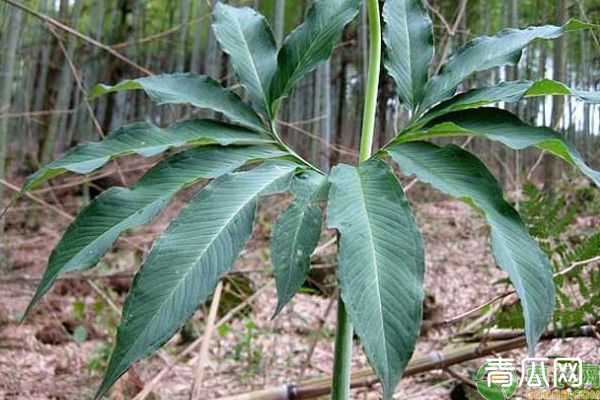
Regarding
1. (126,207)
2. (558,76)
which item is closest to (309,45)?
(126,207)

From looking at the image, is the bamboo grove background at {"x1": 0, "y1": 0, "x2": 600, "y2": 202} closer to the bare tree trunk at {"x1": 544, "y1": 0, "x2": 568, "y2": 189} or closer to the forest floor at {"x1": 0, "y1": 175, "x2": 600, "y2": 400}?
the bare tree trunk at {"x1": 544, "y1": 0, "x2": 568, "y2": 189}

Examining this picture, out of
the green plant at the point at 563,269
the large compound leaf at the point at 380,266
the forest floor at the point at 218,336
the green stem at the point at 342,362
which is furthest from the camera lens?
the forest floor at the point at 218,336

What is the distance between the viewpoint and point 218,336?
7.75 feet

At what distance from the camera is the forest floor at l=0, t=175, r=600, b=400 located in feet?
5.45

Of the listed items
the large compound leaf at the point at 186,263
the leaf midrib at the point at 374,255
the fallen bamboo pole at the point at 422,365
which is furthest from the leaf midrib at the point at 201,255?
the fallen bamboo pole at the point at 422,365

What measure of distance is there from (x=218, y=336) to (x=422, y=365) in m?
1.24

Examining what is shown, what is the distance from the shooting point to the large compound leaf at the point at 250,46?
0.85m

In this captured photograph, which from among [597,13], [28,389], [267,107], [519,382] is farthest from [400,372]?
[597,13]

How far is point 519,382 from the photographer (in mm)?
994

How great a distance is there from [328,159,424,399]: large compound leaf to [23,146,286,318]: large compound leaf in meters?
0.17

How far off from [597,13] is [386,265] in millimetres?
1919

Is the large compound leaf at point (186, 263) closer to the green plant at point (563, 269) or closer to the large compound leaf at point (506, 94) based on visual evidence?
the large compound leaf at point (506, 94)

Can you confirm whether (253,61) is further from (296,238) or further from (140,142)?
(296,238)

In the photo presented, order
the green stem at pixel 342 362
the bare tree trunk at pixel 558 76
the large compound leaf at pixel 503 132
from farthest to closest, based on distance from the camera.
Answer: the bare tree trunk at pixel 558 76
the green stem at pixel 342 362
the large compound leaf at pixel 503 132
